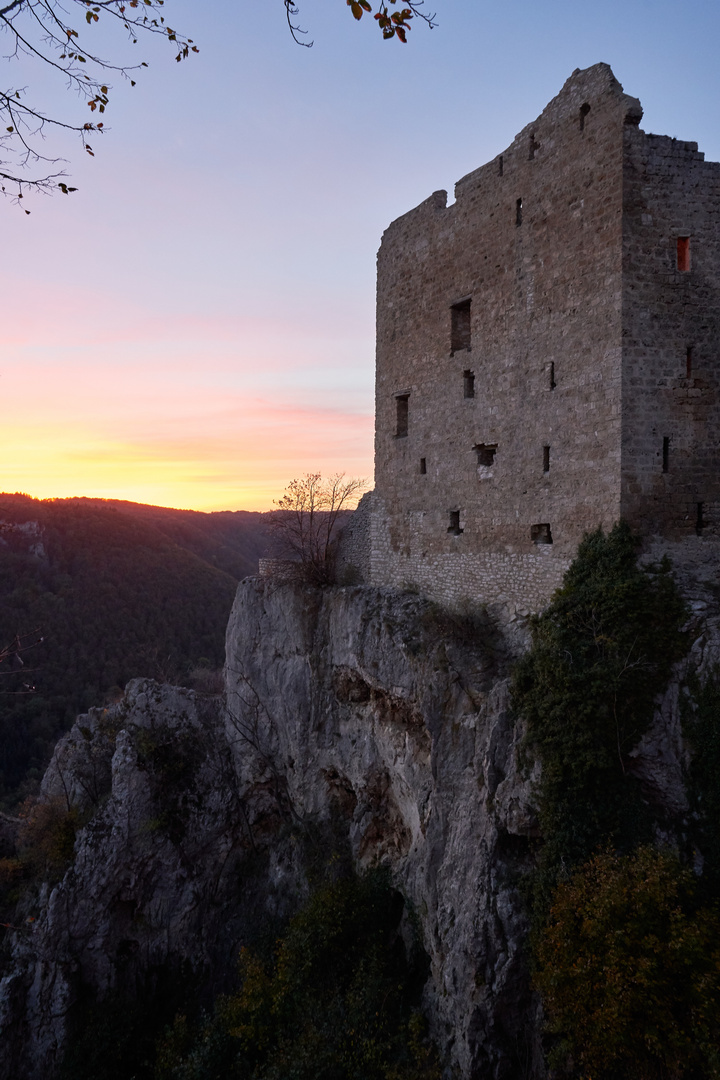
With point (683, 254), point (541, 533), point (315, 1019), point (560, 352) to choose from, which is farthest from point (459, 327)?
point (315, 1019)

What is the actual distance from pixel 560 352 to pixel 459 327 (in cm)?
385

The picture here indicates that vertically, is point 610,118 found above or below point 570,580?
above

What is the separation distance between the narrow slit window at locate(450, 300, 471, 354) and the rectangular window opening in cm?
272

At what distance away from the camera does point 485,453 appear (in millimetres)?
15461

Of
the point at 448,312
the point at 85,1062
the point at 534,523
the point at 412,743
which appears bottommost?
the point at 85,1062

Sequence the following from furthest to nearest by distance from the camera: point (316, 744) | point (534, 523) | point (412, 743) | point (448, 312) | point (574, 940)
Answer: point (316, 744) → point (448, 312) → point (412, 743) → point (534, 523) → point (574, 940)

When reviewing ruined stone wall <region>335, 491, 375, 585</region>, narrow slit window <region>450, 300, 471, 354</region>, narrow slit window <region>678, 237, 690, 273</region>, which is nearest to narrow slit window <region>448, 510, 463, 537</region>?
ruined stone wall <region>335, 491, 375, 585</region>

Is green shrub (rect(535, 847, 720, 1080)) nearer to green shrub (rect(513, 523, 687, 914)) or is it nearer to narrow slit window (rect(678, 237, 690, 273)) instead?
green shrub (rect(513, 523, 687, 914))

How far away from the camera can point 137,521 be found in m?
75.4

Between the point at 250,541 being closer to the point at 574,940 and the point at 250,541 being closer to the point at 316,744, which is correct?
the point at 316,744

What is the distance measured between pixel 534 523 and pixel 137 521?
6846cm

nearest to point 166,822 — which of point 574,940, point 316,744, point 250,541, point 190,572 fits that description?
point 316,744

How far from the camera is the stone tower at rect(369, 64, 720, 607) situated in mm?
11953

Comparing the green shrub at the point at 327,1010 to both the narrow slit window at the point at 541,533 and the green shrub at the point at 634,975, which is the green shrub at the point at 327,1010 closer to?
the green shrub at the point at 634,975
